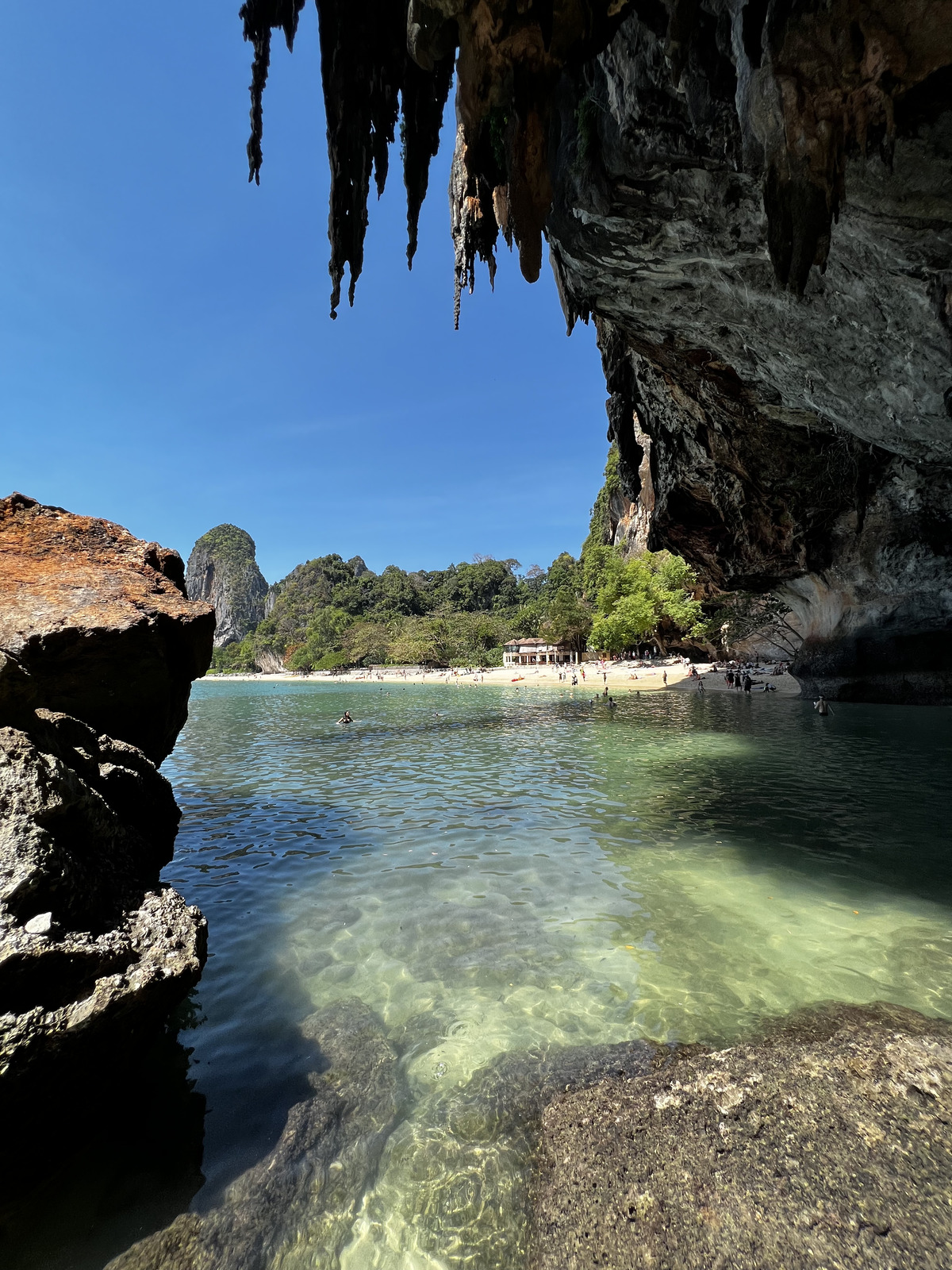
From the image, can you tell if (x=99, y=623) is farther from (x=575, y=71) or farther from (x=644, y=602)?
(x=644, y=602)

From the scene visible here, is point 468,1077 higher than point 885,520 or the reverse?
the reverse

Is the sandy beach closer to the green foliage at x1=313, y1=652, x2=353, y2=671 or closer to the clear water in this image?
the green foliage at x1=313, y1=652, x2=353, y2=671

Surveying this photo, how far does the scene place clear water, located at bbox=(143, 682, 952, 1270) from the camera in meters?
3.30

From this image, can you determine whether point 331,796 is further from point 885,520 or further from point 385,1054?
point 885,520

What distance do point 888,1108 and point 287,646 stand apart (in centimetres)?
15449

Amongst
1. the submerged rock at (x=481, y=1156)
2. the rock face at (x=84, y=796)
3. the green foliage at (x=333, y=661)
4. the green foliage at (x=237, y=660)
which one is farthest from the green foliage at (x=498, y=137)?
the green foliage at (x=237, y=660)

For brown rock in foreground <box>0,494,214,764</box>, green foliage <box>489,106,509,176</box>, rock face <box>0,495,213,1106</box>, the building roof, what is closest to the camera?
rock face <box>0,495,213,1106</box>

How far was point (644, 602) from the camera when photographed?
6150cm

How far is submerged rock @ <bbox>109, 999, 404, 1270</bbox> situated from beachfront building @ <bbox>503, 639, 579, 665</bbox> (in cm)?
8301

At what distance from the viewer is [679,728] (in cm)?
2195

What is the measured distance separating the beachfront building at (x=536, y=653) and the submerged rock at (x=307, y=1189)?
8301cm

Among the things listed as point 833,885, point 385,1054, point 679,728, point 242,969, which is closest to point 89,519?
point 242,969

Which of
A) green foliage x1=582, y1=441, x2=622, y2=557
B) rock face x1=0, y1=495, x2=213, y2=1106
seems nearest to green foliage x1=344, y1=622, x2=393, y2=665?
green foliage x1=582, y1=441, x2=622, y2=557

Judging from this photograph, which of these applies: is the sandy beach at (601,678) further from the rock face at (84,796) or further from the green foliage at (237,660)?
the green foliage at (237,660)
